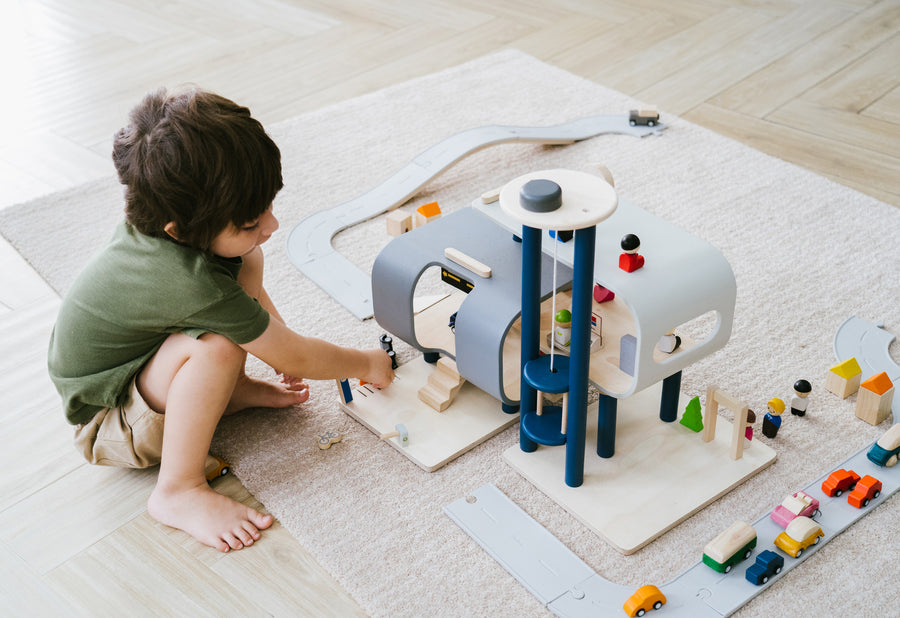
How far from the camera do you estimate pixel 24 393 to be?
1.33m

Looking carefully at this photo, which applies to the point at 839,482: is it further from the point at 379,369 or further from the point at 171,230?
the point at 171,230

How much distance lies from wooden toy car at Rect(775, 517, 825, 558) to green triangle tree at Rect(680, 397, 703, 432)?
0.19m

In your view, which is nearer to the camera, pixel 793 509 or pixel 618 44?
pixel 793 509

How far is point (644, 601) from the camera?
0.96m

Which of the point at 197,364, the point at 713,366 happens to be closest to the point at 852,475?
the point at 713,366

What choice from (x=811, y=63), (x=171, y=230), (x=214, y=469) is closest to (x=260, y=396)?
(x=214, y=469)

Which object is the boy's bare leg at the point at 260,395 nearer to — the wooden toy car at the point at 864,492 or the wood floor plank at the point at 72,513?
the wood floor plank at the point at 72,513

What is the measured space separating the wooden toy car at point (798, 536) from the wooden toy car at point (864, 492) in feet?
0.26

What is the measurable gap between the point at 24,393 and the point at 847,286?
4.38 feet

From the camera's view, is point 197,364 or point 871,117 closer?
point 197,364

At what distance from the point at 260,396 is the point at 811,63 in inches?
68.0

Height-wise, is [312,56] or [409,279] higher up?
[409,279]

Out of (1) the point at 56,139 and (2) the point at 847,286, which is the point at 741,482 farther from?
(1) the point at 56,139

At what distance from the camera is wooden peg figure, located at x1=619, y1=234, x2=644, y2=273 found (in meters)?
1.00
